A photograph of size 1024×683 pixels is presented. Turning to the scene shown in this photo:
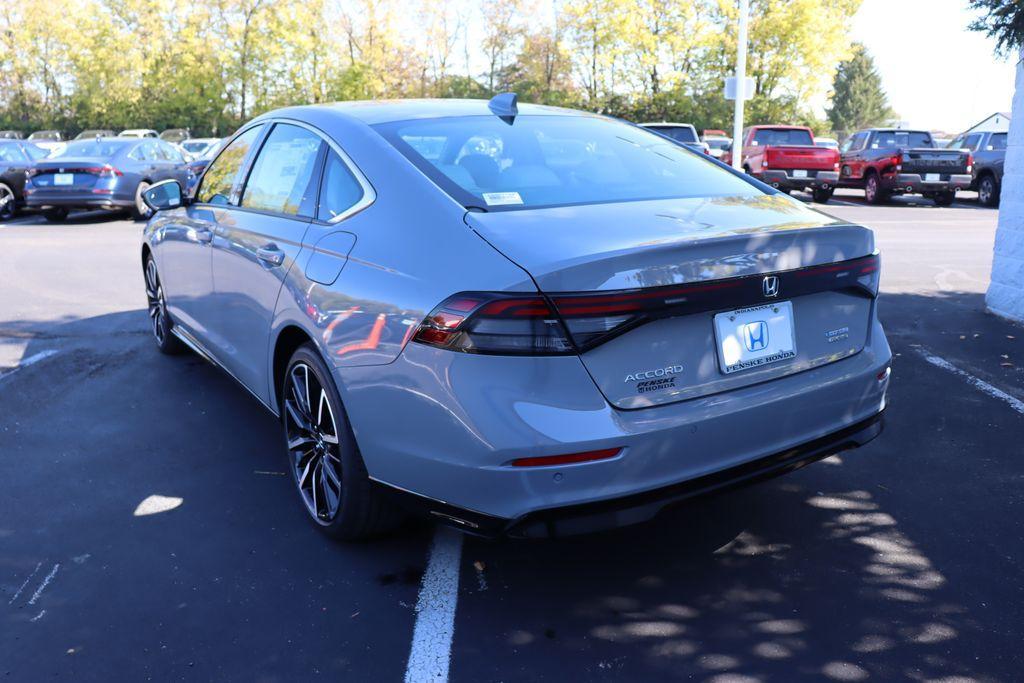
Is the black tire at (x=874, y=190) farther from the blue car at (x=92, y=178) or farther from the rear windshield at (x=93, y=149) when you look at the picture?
the rear windshield at (x=93, y=149)

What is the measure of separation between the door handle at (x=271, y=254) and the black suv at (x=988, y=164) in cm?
1991

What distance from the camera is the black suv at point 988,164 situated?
19734 millimetres

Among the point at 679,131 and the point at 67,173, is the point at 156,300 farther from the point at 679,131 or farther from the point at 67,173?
the point at 679,131

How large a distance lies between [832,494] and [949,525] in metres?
0.47

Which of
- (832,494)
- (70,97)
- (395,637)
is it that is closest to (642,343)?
(395,637)

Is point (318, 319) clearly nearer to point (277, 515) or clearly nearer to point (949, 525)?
point (277, 515)

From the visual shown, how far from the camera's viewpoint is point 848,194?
23500mm

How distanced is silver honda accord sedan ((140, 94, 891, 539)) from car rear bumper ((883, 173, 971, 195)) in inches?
677

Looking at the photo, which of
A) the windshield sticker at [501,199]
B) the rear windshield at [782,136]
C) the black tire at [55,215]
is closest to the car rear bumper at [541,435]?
the windshield sticker at [501,199]

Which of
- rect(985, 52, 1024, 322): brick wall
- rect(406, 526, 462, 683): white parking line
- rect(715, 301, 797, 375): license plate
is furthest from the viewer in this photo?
rect(985, 52, 1024, 322): brick wall

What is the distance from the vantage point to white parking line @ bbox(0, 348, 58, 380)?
571cm

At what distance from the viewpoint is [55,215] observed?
51.9 feet

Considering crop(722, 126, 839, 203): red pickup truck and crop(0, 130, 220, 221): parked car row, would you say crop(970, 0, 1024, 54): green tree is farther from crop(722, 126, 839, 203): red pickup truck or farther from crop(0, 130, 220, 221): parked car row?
crop(722, 126, 839, 203): red pickup truck

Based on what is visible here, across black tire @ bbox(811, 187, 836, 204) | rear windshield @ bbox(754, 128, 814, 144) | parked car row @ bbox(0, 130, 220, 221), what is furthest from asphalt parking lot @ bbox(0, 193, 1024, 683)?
rear windshield @ bbox(754, 128, 814, 144)
